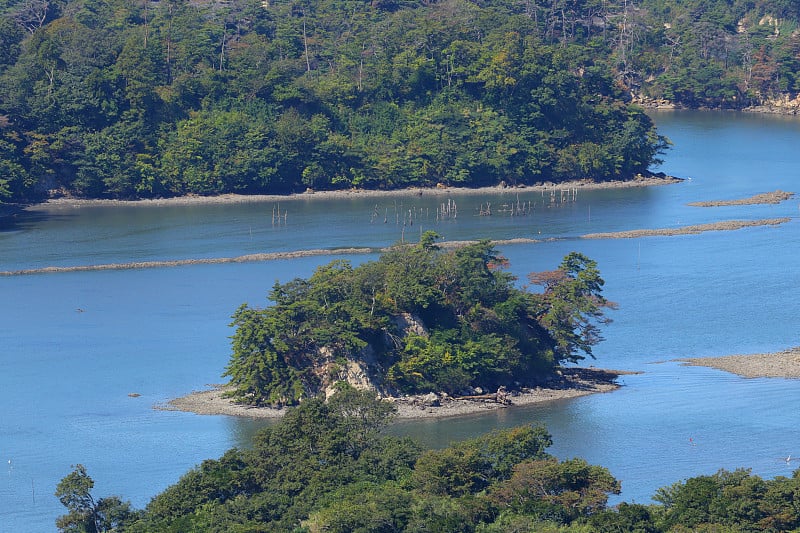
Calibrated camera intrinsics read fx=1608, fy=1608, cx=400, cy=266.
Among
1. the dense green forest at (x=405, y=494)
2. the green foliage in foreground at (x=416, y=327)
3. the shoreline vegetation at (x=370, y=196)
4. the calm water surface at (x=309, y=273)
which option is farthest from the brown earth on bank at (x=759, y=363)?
the shoreline vegetation at (x=370, y=196)

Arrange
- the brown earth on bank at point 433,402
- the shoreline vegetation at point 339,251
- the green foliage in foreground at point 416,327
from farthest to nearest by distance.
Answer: the shoreline vegetation at point 339,251 → the green foliage in foreground at point 416,327 → the brown earth on bank at point 433,402

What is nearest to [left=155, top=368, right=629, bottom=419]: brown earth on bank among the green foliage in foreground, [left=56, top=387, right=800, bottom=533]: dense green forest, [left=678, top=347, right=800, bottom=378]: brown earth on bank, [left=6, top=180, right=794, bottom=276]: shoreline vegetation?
the green foliage in foreground

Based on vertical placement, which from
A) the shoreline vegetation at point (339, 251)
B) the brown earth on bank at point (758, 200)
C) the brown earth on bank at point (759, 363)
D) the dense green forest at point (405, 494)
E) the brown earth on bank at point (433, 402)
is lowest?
the brown earth on bank at point (433, 402)

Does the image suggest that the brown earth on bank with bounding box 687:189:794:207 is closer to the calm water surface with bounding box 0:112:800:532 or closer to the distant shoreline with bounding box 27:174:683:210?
the calm water surface with bounding box 0:112:800:532

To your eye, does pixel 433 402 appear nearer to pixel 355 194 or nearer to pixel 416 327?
pixel 416 327

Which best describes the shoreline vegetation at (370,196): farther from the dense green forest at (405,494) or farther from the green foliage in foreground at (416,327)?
the dense green forest at (405,494)

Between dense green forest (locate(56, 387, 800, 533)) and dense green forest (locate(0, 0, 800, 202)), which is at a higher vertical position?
dense green forest (locate(0, 0, 800, 202))
